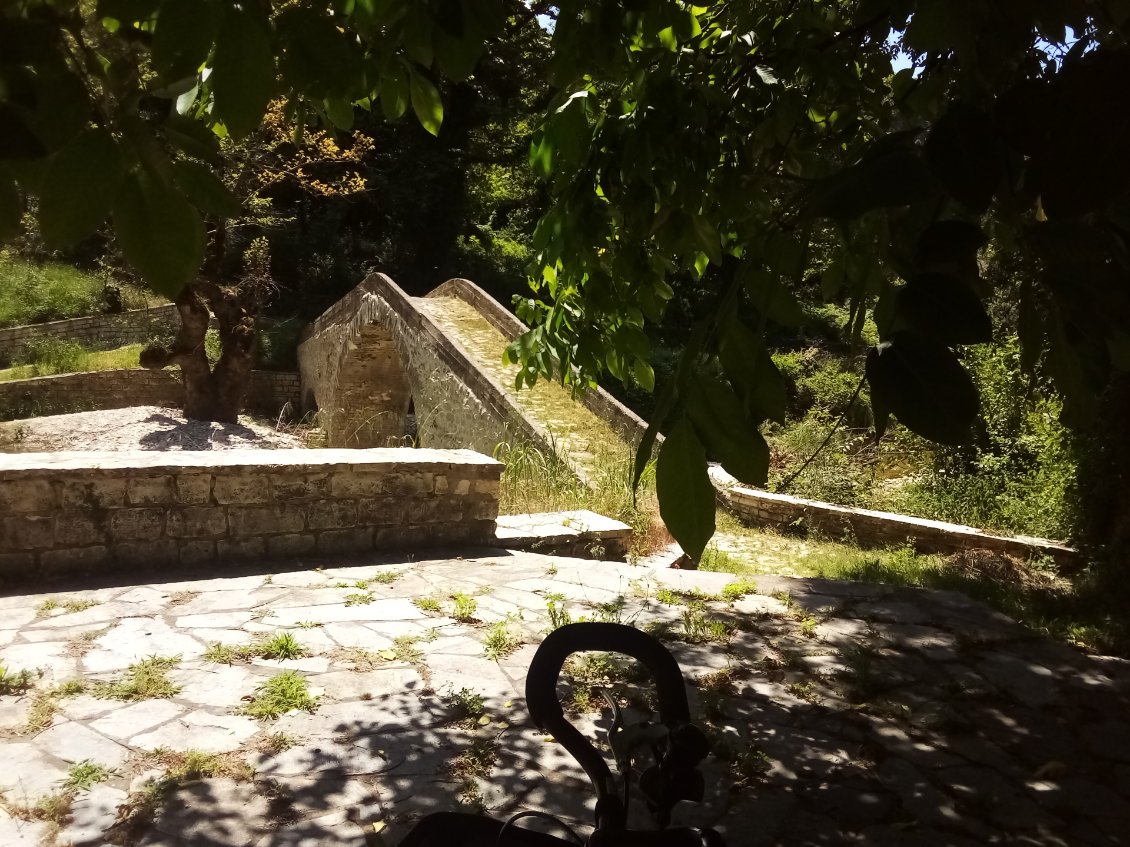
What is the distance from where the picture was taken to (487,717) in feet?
11.3

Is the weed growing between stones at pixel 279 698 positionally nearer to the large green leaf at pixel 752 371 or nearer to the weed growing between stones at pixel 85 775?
the weed growing between stones at pixel 85 775

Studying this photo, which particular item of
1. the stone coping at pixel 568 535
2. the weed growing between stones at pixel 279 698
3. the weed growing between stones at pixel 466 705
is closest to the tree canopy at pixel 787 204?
the weed growing between stones at pixel 466 705

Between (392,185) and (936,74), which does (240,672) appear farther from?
(392,185)

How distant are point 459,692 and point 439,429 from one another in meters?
8.54

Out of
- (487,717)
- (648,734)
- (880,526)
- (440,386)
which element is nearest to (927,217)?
(648,734)

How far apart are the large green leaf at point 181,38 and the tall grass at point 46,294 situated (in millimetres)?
20980

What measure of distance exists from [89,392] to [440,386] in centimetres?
885

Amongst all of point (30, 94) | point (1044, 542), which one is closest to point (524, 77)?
point (1044, 542)

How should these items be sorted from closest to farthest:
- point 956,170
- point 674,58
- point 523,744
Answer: point 956,170
point 674,58
point 523,744

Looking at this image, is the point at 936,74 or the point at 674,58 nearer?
the point at 936,74

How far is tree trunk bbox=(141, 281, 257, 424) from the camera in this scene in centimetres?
1255

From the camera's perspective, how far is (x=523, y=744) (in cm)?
322

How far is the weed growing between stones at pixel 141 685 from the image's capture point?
11.1 feet

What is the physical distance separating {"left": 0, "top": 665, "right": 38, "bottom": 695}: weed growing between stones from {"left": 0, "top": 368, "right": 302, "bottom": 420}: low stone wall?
1403 centimetres
